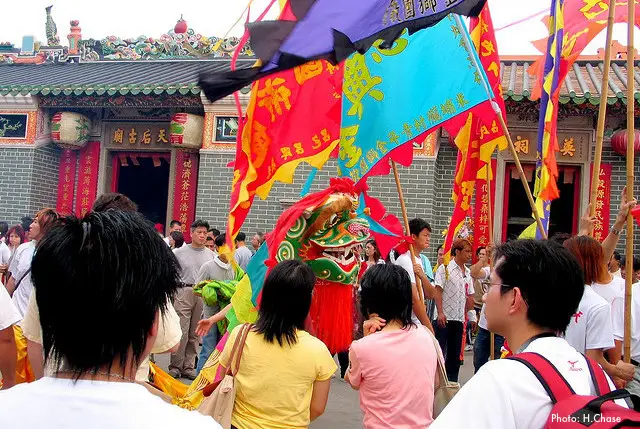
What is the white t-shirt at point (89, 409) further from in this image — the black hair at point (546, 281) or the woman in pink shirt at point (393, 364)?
the woman in pink shirt at point (393, 364)

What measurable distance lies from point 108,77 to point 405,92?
8.37 metres

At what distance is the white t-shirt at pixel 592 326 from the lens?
3045 mm

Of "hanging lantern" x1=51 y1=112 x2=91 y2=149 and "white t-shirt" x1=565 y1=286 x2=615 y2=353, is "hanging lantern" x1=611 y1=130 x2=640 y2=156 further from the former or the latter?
"hanging lantern" x1=51 y1=112 x2=91 y2=149

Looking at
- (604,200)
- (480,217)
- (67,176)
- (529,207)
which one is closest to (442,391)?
(480,217)

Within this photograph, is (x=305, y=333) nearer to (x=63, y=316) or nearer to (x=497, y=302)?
(x=497, y=302)

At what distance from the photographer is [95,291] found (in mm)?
1260

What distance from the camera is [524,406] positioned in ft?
4.94

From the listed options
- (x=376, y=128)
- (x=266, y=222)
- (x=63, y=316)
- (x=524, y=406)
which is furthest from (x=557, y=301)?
(x=266, y=222)

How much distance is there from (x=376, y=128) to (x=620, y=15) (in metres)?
1.90

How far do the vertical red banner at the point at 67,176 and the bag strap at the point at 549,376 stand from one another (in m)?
11.5

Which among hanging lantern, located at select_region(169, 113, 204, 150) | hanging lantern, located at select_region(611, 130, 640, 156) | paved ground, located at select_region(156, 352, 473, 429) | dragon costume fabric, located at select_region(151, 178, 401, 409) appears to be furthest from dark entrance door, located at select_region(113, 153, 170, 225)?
dragon costume fabric, located at select_region(151, 178, 401, 409)

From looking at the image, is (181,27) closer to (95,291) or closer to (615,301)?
(615,301)

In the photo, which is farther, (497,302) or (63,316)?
(497,302)

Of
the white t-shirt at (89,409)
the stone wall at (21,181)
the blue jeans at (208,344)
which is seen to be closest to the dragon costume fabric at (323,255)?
the blue jeans at (208,344)
